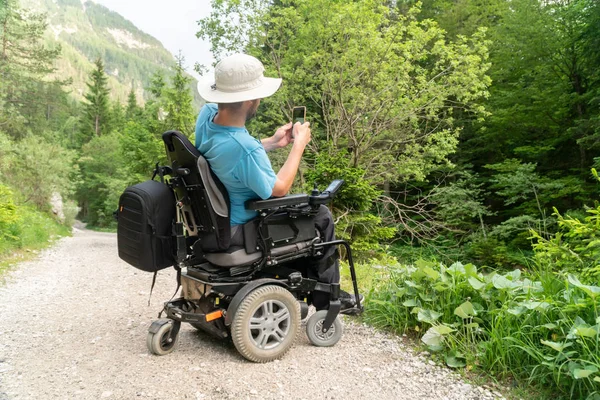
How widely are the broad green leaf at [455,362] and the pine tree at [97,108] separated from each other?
5529cm

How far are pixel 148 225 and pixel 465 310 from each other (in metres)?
2.19

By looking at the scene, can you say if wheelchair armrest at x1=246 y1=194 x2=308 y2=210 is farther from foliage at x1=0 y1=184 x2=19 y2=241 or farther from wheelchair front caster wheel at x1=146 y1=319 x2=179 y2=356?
foliage at x1=0 y1=184 x2=19 y2=241

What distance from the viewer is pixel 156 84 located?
66.2ft

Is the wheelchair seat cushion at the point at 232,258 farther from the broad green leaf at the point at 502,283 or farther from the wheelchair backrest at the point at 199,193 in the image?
the broad green leaf at the point at 502,283

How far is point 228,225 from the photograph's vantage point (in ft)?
8.67

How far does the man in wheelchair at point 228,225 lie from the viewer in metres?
2.58

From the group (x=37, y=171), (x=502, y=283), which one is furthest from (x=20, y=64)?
(x=502, y=283)

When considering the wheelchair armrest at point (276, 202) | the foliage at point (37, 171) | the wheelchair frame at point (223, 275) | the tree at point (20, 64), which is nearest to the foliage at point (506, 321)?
the wheelchair frame at point (223, 275)

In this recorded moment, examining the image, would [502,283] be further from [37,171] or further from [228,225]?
[37,171]

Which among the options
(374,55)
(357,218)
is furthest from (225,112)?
(374,55)

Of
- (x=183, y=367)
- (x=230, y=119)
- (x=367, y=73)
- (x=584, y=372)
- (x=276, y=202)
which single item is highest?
(x=367, y=73)

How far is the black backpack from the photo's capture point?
2633 mm

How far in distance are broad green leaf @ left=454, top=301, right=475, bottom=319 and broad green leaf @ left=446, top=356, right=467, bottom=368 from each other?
0.28 m

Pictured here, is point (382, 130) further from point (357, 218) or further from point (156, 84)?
point (156, 84)
